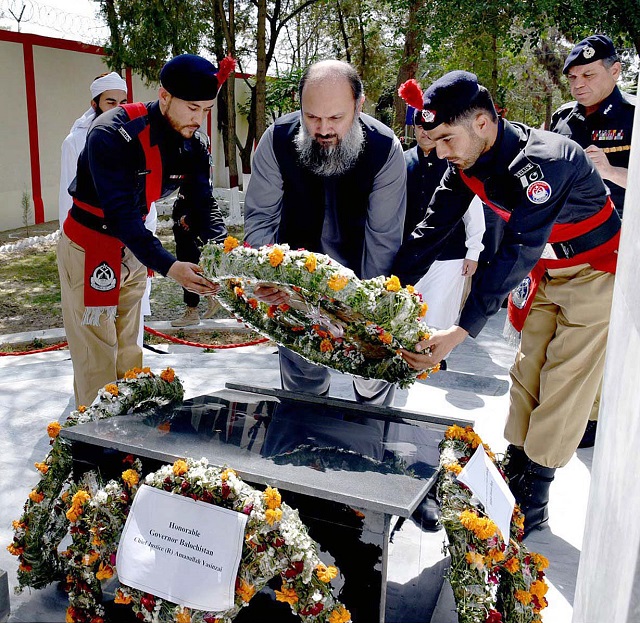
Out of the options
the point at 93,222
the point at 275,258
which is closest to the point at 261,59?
the point at 93,222

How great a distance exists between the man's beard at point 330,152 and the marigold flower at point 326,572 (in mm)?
1720

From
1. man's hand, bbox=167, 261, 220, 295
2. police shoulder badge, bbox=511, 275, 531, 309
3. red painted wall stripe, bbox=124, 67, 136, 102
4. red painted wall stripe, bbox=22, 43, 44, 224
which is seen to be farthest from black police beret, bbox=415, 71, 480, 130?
red painted wall stripe, bbox=124, 67, 136, 102

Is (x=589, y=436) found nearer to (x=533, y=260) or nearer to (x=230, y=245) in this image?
(x=533, y=260)

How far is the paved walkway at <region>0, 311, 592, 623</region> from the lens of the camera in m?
2.57

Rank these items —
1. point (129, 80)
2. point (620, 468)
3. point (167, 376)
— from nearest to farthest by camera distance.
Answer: point (620, 468) → point (167, 376) → point (129, 80)

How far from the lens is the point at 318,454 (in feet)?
7.71

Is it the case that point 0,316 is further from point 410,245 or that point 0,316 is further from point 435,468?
point 435,468

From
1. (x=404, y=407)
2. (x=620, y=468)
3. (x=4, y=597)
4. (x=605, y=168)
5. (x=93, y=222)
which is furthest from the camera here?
(x=404, y=407)

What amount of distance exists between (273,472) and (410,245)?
145 cm

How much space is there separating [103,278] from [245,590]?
1.97 meters

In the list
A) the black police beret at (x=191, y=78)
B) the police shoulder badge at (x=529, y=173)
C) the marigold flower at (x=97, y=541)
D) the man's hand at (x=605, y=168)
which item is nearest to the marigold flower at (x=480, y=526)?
the marigold flower at (x=97, y=541)

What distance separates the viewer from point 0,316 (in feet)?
22.7

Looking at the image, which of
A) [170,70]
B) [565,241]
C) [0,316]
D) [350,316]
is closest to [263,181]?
[170,70]

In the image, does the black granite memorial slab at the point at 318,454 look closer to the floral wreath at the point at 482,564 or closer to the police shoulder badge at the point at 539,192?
the floral wreath at the point at 482,564
